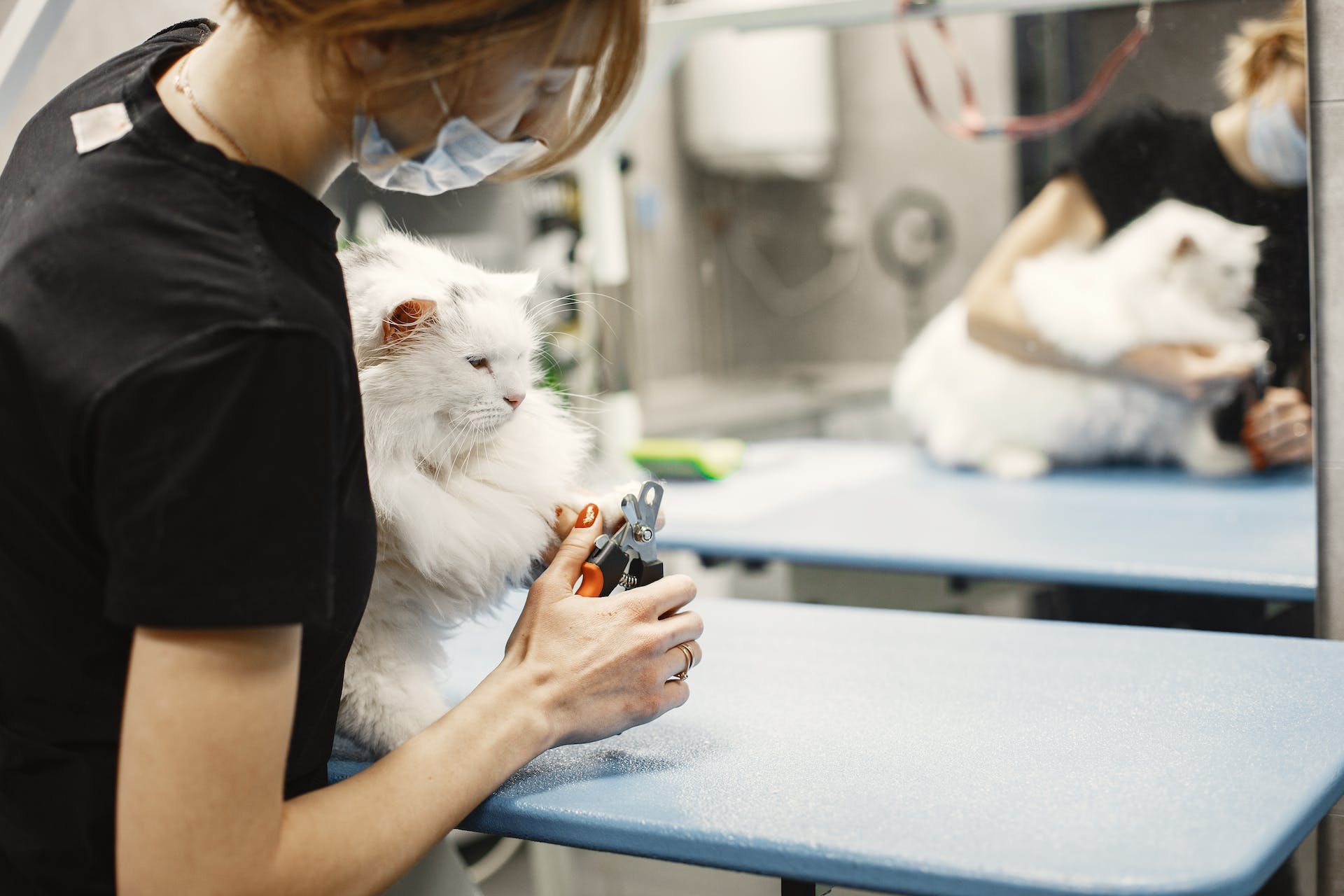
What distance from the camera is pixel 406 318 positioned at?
757 millimetres

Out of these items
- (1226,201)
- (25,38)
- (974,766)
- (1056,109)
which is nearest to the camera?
(974,766)

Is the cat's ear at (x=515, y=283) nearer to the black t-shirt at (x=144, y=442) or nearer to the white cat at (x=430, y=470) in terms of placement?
the white cat at (x=430, y=470)

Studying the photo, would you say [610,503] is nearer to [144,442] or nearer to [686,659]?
[686,659]

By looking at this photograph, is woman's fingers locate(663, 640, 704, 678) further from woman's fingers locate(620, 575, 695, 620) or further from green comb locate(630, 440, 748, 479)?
green comb locate(630, 440, 748, 479)

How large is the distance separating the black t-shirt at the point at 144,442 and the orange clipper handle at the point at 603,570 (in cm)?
17

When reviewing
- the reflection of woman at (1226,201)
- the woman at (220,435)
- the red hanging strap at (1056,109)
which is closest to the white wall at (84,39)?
the woman at (220,435)

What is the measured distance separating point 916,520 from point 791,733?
77 cm

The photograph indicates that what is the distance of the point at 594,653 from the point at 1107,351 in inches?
49.7

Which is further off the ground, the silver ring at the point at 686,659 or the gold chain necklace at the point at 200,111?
the gold chain necklace at the point at 200,111

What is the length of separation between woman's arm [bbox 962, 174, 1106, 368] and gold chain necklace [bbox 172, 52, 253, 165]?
146cm

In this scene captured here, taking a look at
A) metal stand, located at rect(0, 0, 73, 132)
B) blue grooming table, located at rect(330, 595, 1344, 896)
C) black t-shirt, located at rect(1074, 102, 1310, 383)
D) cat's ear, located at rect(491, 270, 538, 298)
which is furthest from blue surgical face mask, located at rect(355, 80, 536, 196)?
black t-shirt, located at rect(1074, 102, 1310, 383)

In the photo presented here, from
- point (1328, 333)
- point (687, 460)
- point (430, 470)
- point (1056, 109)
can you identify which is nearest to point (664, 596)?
point (430, 470)

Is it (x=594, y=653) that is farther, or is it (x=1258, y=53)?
(x=1258, y=53)

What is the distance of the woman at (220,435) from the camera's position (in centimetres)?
53
